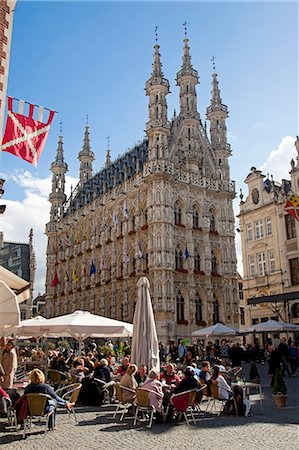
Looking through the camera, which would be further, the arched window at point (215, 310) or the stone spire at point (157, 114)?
the arched window at point (215, 310)

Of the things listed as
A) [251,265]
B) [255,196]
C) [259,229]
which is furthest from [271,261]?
[255,196]

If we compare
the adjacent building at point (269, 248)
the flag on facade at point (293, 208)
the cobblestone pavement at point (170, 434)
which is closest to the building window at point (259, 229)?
the adjacent building at point (269, 248)

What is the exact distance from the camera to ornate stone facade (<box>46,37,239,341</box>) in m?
37.4

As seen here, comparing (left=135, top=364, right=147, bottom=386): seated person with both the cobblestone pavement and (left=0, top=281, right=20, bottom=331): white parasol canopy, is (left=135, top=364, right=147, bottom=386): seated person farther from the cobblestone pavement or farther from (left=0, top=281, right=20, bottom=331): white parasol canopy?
(left=0, top=281, right=20, bottom=331): white parasol canopy

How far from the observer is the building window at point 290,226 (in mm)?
33588

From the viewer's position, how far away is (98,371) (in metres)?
13.1

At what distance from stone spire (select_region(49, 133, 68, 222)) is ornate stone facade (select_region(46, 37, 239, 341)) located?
8.36m

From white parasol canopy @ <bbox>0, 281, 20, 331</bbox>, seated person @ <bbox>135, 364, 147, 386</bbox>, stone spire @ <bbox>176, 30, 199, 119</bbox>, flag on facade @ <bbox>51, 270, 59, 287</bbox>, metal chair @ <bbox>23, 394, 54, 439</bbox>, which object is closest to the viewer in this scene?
metal chair @ <bbox>23, 394, 54, 439</bbox>

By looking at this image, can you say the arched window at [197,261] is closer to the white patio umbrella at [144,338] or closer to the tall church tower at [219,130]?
the tall church tower at [219,130]

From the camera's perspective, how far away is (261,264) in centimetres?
3612

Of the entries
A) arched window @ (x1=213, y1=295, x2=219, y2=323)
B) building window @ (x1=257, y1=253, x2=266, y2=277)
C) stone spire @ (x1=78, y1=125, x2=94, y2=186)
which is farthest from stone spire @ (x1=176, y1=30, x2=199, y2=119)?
stone spire @ (x1=78, y1=125, x2=94, y2=186)

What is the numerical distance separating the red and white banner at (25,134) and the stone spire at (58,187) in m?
44.5

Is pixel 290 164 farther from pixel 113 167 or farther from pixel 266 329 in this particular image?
pixel 113 167

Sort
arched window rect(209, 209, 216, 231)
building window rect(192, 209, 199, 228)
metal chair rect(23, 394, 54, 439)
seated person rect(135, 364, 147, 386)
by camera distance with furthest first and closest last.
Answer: arched window rect(209, 209, 216, 231) → building window rect(192, 209, 199, 228) → seated person rect(135, 364, 147, 386) → metal chair rect(23, 394, 54, 439)
